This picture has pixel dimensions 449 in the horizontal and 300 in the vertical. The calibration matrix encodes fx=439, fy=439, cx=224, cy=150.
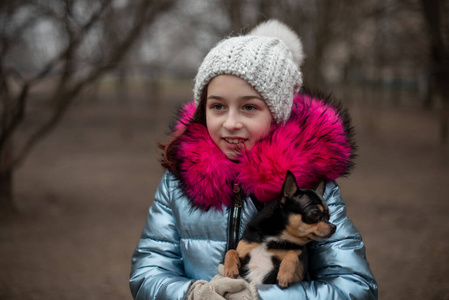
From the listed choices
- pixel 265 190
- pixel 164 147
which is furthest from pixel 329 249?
pixel 164 147

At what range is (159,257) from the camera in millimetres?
1824

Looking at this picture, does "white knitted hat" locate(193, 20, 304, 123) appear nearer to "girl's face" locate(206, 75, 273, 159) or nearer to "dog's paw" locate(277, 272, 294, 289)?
"girl's face" locate(206, 75, 273, 159)

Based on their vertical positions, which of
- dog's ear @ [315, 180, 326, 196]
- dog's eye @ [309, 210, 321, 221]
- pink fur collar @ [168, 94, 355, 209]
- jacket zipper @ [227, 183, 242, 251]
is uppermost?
pink fur collar @ [168, 94, 355, 209]

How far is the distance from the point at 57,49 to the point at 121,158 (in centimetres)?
451

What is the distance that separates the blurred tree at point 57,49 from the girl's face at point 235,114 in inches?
156

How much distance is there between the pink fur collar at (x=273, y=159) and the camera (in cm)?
169

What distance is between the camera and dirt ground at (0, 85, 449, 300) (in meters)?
4.39

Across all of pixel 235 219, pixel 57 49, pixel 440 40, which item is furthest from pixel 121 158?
pixel 235 219

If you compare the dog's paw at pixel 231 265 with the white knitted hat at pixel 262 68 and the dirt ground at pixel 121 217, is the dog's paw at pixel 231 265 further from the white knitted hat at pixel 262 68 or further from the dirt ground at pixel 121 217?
the dirt ground at pixel 121 217

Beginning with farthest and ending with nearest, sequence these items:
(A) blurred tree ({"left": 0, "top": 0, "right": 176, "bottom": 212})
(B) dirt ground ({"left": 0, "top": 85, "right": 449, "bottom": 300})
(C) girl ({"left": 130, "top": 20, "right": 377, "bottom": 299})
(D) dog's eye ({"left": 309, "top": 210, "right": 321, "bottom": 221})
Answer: (A) blurred tree ({"left": 0, "top": 0, "right": 176, "bottom": 212}) < (B) dirt ground ({"left": 0, "top": 85, "right": 449, "bottom": 300}) < (C) girl ({"left": 130, "top": 20, "right": 377, "bottom": 299}) < (D) dog's eye ({"left": 309, "top": 210, "right": 321, "bottom": 221})

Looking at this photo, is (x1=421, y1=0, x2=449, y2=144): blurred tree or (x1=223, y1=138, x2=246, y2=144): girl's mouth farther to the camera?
(x1=421, y1=0, x2=449, y2=144): blurred tree

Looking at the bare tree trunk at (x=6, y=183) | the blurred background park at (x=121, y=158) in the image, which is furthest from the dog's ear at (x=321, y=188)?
the bare tree trunk at (x=6, y=183)

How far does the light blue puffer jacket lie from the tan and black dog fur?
0.06m

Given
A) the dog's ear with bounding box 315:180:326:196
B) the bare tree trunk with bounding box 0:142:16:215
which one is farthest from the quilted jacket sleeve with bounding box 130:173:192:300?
the bare tree trunk with bounding box 0:142:16:215
